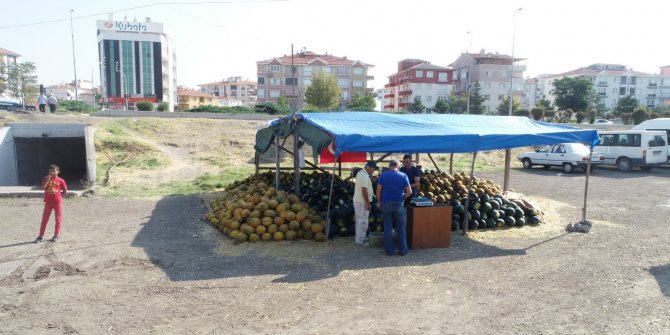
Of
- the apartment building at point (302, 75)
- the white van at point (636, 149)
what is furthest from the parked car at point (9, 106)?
the apartment building at point (302, 75)

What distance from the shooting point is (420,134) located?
8992 mm

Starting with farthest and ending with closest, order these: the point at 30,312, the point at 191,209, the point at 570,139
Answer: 1. the point at 191,209
2. the point at 570,139
3. the point at 30,312

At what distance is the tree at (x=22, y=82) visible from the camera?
64.7 metres

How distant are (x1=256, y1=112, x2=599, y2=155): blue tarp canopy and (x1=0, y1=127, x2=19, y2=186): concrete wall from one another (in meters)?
14.3

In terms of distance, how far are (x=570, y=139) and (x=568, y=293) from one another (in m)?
4.81

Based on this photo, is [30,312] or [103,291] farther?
[103,291]

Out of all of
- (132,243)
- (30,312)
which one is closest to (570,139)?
(132,243)

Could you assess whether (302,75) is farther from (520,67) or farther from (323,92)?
(520,67)

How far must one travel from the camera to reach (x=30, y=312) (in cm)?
565

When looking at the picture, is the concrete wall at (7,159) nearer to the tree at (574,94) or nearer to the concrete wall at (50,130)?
the concrete wall at (50,130)

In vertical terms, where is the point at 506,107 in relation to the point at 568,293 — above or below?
above

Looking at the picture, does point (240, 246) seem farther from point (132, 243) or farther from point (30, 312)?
point (30, 312)

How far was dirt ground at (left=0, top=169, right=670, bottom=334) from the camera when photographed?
17.7 ft

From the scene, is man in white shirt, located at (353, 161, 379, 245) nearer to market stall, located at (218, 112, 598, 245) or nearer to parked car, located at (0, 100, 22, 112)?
market stall, located at (218, 112, 598, 245)
